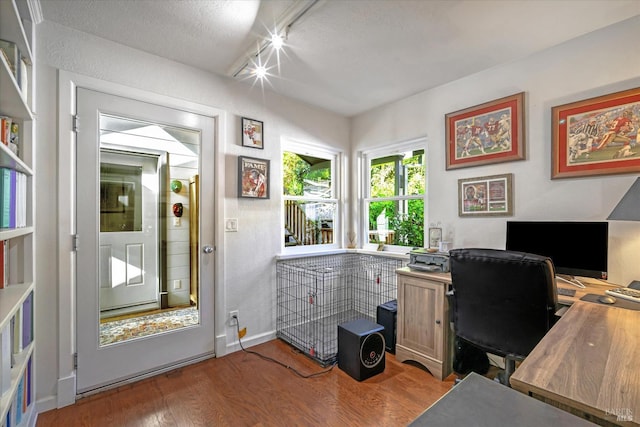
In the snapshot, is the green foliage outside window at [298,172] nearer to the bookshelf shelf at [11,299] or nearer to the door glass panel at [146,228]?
the door glass panel at [146,228]

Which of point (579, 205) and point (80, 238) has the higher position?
point (579, 205)

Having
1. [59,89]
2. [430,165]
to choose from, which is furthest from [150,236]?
[430,165]

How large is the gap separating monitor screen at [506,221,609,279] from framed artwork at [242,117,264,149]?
2338 millimetres

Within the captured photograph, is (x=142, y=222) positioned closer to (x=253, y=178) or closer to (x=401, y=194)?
(x=253, y=178)

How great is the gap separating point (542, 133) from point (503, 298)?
1433mm

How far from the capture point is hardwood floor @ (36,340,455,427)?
1.74m

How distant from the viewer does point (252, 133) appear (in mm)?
2775

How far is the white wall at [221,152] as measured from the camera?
1.83 meters

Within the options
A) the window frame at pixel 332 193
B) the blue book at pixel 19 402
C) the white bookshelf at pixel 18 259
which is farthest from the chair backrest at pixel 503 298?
the blue book at pixel 19 402

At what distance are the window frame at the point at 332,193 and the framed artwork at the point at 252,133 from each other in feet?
0.97

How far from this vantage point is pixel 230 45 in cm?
213

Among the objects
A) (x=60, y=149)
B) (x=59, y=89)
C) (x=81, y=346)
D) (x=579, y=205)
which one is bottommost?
(x=81, y=346)

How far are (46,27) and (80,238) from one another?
54.5 inches

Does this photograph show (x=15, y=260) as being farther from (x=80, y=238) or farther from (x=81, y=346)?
(x=81, y=346)
